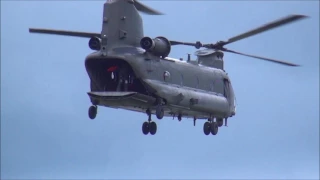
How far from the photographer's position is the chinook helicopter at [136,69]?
92500mm

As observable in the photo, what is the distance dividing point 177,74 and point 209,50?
9.21 metres

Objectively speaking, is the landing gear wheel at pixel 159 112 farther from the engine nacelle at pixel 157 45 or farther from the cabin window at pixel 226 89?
the cabin window at pixel 226 89

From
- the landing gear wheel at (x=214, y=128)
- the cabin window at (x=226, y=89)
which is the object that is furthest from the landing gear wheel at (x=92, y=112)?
the cabin window at (x=226, y=89)

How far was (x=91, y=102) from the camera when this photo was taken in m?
94.6

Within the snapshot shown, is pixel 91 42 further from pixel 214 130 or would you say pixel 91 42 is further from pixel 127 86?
pixel 214 130

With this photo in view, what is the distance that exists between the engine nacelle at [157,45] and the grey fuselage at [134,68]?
1.23ft

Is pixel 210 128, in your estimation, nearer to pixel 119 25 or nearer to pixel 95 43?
pixel 119 25

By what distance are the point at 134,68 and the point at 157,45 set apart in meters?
2.92

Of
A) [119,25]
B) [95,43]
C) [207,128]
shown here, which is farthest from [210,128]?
[95,43]

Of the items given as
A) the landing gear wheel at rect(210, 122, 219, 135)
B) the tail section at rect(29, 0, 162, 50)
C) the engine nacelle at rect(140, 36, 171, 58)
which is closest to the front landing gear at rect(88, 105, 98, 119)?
the tail section at rect(29, 0, 162, 50)

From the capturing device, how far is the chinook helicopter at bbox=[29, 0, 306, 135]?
92500 mm

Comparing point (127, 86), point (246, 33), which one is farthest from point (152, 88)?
point (246, 33)

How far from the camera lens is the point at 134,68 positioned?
92.3 metres

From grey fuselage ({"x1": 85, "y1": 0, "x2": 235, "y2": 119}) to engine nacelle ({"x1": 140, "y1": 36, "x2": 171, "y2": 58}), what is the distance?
0.37 metres
